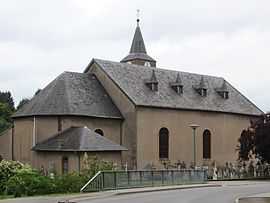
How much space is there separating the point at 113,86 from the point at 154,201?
28626 millimetres

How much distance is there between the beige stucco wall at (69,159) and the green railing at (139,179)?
8.01 meters

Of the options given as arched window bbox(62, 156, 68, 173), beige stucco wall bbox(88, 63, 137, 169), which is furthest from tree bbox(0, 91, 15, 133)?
arched window bbox(62, 156, 68, 173)

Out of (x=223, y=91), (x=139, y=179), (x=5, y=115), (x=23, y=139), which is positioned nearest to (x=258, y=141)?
(x=223, y=91)

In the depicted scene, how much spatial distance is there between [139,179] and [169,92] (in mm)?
22108

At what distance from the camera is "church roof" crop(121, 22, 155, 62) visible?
3041 inches

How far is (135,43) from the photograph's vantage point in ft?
258

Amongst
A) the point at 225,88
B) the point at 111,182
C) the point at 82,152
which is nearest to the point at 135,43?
the point at 225,88

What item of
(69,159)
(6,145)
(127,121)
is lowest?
(69,159)

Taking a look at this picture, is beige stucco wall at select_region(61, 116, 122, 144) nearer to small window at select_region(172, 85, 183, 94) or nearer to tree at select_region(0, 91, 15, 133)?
small window at select_region(172, 85, 183, 94)

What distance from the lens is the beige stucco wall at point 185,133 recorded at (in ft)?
168

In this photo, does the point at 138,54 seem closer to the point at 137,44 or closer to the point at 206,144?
the point at 137,44

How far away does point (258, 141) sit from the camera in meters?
51.4

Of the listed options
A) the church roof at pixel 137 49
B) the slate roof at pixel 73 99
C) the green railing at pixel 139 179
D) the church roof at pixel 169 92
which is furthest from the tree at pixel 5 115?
the green railing at pixel 139 179

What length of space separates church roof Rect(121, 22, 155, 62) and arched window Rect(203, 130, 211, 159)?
890 inches
